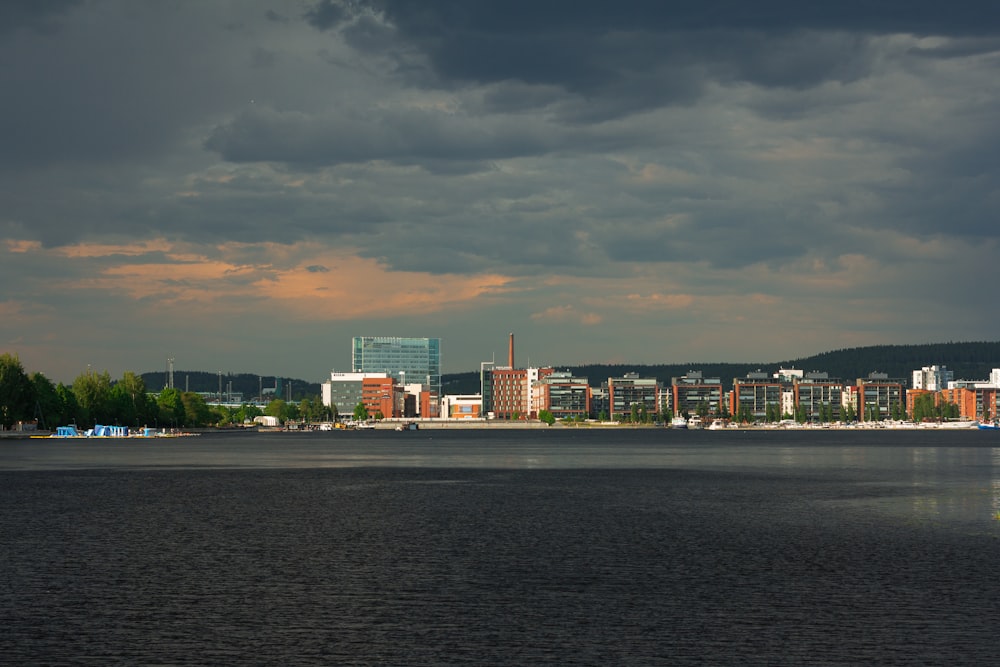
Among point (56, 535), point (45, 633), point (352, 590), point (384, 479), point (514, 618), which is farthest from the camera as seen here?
point (384, 479)

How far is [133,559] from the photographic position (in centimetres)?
4619

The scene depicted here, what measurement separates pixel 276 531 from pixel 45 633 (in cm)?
2707

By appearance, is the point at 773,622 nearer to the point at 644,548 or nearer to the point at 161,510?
the point at 644,548

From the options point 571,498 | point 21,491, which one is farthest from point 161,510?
point 571,498

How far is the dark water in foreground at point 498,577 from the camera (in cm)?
2889

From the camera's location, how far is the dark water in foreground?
94.8 feet

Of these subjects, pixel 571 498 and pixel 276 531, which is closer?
pixel 276 531

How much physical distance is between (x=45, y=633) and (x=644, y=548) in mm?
27001

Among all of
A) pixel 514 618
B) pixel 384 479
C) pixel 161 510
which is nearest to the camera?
pixel 514 618

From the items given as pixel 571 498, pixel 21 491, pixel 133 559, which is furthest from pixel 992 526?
pixel 21 491

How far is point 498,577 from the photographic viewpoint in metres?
41.3

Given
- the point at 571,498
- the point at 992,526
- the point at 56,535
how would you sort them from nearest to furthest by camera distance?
the point at 56,535, the point at 992,526, the point at 571,498

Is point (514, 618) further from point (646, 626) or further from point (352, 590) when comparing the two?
point (352, 590)

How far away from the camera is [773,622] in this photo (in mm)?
32188
